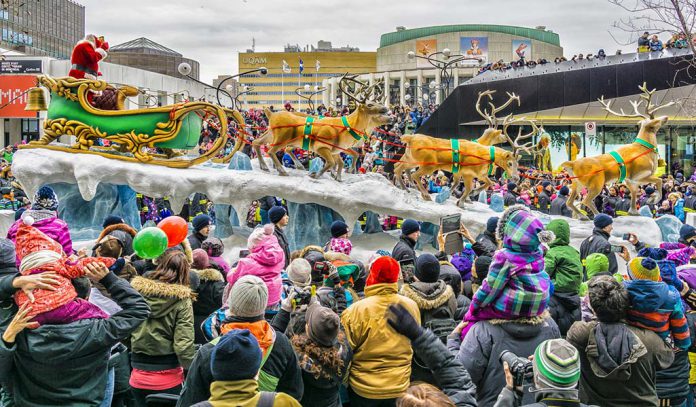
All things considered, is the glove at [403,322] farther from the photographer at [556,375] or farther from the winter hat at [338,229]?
the winter hat at [338,229]

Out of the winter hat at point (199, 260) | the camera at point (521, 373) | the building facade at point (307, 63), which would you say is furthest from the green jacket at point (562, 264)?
the building facade at point (307, 63)

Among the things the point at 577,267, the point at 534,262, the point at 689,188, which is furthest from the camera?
the point at 689,188

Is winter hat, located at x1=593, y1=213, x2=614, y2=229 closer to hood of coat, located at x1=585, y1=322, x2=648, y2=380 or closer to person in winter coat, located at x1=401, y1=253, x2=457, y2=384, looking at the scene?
person in winter coat, located at x1=401, y1=253, x2=457, y2=384

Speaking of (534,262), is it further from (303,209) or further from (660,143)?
A: (660,143)

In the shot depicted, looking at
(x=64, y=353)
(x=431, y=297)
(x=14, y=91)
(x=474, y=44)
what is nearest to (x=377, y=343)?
(x=431, y=297)

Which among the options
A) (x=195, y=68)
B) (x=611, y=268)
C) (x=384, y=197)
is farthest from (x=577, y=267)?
(x=195, y=68)

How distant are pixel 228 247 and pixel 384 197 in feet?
9.70

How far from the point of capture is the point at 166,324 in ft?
15.4

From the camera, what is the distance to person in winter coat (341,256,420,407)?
13.0 feet

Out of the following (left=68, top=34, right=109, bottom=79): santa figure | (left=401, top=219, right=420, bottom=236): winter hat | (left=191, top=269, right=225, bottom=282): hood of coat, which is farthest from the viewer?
(left=68, top=34, right=109, bottom=79): santa figure

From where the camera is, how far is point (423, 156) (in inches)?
491

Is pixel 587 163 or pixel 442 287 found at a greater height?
pixel 587 163

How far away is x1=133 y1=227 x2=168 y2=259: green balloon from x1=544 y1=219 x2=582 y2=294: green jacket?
300cm

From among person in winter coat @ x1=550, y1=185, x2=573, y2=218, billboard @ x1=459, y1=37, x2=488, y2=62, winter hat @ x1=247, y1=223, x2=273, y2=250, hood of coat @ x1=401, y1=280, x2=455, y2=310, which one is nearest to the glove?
hood of coat @ x1=401, y1=280, x2=455, y2=310
